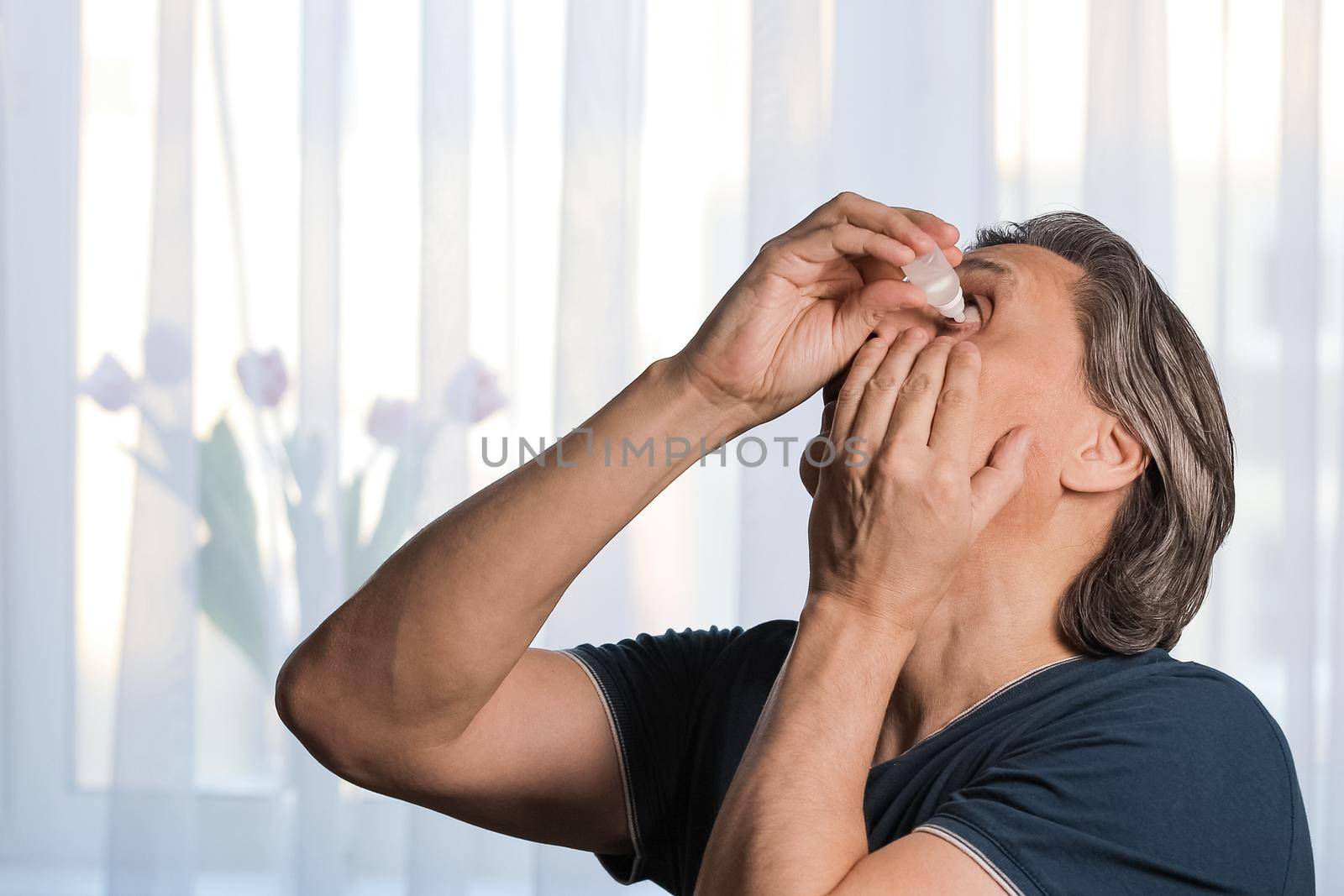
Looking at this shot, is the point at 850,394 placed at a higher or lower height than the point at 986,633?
higher

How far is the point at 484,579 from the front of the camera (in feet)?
3.23

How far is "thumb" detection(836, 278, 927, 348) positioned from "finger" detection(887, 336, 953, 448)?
94 mm

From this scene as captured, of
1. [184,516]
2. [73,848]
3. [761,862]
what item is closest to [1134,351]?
[761,862]

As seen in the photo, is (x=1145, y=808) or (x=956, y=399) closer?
(x=1145, y=808)

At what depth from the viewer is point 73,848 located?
2.26m

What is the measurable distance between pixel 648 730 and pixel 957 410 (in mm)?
537

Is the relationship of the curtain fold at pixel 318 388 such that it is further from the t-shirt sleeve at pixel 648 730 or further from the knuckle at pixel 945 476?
the knuckle at pixel 945 476

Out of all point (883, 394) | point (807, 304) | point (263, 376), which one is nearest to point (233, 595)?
point (263, 376)

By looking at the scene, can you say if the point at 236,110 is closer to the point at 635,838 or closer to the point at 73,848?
the point at 73,848

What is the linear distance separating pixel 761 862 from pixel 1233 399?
1662 mm

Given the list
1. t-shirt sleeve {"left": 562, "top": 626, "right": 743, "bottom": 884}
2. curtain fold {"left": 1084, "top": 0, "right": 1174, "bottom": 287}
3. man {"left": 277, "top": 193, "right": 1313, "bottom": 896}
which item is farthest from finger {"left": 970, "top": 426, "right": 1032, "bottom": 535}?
curtain fold {"left": 1084, "top": 0, "right": 1174, "bottom": 287}

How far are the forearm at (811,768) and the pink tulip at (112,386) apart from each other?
1.78 m

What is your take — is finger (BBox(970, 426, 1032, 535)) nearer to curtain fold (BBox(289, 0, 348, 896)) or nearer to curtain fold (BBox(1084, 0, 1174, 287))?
curtain fold (BBox(1084, 0, 1174, 287))

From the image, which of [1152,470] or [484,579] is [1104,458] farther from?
[484,579]
